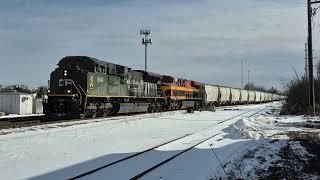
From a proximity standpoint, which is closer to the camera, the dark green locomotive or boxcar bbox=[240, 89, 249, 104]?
the dark green locomotive

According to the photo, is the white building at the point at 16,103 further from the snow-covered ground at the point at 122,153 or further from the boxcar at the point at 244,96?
the boxcar at the point at 244,96

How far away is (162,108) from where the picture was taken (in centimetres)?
4628

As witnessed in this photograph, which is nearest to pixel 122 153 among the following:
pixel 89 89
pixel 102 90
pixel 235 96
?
pixel 89 89

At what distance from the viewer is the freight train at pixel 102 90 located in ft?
91.7

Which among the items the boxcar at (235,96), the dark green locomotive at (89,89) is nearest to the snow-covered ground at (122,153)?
the dark green locomotive at (89,89)

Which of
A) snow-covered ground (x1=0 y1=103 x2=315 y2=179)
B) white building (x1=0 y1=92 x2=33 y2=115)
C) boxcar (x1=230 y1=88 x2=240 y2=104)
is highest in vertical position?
boxcar (x1=230 y1=88 x2=240 y2=104)

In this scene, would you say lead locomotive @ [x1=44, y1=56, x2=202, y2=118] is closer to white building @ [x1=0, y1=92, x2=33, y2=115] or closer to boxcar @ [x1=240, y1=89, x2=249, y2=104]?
white building @ [x1=0, y1=92, x2=33, y2=115]

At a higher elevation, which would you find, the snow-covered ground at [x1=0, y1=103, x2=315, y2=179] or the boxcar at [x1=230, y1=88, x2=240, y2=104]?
the boxcar at [x1=230, y1=88, x2=240, y2=104]

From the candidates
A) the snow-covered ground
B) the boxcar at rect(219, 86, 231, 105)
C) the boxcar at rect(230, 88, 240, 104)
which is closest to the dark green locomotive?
the snow-covered ground

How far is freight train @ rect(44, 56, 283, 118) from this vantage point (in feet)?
91.7

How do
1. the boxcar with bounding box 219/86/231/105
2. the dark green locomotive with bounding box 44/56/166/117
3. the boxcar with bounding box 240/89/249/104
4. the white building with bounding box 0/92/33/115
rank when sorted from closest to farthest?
the dark green locomotive with bounding box 44/56/166/117
the white building with bounding box 0/92/33/115
the boxcar with bounding box 219/86/231/105
the boxcar with bounding box 240/89/249/104

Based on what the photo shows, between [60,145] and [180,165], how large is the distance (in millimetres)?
5011

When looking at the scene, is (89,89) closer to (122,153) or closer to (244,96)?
(122,153)

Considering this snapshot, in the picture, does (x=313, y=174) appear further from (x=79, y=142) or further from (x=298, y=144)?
(x=79, y=142)
